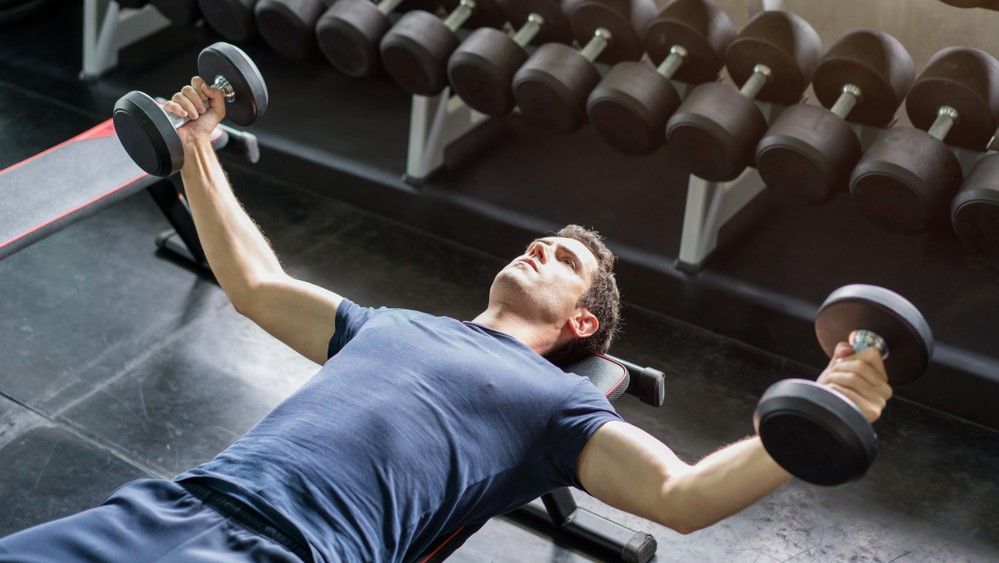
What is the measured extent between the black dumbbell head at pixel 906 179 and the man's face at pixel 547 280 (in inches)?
30.7

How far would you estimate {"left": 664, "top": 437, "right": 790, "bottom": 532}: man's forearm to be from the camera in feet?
5.69

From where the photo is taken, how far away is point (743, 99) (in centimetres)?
305

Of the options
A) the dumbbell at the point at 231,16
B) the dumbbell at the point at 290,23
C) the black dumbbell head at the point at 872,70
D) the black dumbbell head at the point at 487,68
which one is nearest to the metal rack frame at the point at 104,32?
the dumbbell at the point at 231,16

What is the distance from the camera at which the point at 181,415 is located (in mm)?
3023

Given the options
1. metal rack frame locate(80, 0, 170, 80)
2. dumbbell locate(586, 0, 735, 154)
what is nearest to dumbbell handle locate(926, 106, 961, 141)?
dumbbell locate(586, 0, 735, 154)

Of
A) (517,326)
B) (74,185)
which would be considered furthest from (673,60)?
(74,185)

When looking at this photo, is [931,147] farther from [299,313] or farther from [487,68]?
[299,313]

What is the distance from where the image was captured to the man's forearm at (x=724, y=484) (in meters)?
1.74

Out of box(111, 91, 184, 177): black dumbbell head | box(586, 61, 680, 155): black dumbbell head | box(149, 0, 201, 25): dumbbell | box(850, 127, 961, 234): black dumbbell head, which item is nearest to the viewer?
box(111, 91, 184, 177): black dumbbell head

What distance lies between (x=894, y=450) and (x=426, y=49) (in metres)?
1.58

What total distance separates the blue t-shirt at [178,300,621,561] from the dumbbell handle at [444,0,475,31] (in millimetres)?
1549

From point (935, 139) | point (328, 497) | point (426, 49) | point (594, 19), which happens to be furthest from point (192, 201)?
point (935, 139)

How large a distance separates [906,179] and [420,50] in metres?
1.33

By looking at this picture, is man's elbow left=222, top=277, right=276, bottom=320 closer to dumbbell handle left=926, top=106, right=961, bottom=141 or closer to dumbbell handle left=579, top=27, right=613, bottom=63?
dumbbell handle left=579, top=27, right=613, bottom=63
